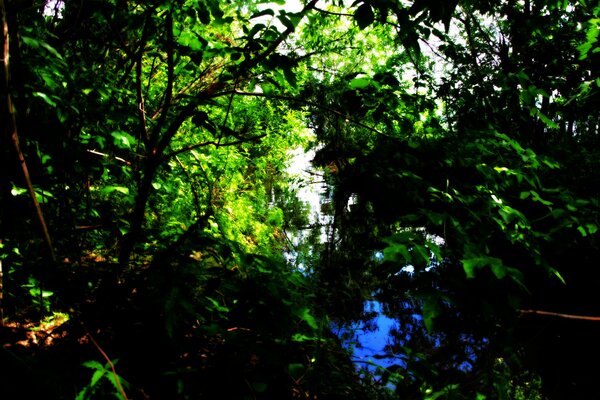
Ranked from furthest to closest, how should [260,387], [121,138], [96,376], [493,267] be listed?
[121,138] < [260,387] < [96,376] < [493,267]

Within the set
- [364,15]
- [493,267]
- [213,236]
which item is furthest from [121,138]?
[493,267]

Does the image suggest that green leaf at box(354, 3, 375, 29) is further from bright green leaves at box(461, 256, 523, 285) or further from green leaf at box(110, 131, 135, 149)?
green leaf at box(110, 131, 135, 149)

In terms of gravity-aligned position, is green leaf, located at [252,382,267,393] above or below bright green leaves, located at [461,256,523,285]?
below

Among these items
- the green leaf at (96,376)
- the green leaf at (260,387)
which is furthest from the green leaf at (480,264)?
the green leaf at (96,376)

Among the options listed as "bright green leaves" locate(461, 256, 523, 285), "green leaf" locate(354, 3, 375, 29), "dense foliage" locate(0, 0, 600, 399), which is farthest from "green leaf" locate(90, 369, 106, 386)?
"green leaf" locate(354, 3, 375, 29)

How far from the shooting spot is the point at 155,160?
1989mm

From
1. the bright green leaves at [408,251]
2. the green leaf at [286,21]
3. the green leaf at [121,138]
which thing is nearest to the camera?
the bright green leaves at [408,251]

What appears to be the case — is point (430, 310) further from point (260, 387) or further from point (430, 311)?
point (260, 387)

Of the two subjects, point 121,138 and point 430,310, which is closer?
point 430,310

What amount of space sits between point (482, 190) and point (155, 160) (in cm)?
194

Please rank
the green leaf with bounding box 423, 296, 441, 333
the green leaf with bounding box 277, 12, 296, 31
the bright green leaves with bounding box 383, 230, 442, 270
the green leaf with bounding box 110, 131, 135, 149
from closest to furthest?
the green leaf with bounding box 423, 296, 441, 333 < the bright green leaves with bounding box 383, 230, 442, 270 < the green leaf with bounding box 277, 12, 296, 31 < the green leaf with bounding box 110, 131, 135, 149

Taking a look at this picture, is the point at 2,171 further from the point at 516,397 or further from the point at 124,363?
the point at 516,397

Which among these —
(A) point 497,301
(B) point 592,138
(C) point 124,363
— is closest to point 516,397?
(A) point 497,301

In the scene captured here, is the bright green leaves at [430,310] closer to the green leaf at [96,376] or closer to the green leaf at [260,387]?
the green leaf at [260,387]
